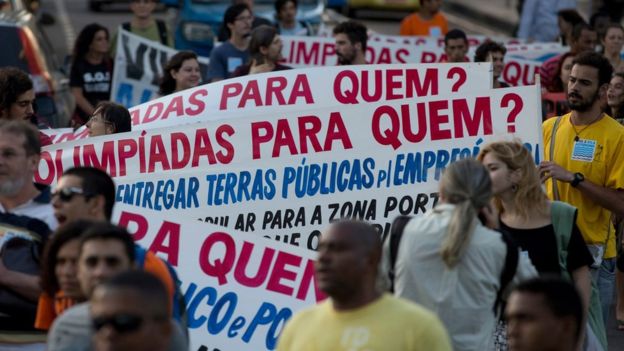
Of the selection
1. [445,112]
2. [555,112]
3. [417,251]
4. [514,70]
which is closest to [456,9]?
[514,70]

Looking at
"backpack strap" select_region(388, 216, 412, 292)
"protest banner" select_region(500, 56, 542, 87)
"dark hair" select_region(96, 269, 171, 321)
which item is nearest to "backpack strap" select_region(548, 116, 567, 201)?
"backpack strap" select_region(388, 216, 412, 292)

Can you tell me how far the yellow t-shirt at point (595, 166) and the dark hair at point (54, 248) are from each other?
3.46 metres

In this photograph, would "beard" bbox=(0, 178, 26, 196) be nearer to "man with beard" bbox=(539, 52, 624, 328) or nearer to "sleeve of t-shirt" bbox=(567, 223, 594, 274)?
"sleeve of t-shirt" bbox=(567, 223, 594, 274)

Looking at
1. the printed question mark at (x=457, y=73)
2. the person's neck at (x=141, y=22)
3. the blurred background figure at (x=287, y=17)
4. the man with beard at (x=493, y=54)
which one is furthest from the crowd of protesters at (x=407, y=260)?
the blurred background figure at (x=287, y=17)

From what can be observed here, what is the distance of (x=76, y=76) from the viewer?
45.0 ft

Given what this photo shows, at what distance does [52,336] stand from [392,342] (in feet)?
3.72

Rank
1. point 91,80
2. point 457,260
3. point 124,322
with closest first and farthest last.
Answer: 1. point 124,322
2. point 457,260
3. point 91,80

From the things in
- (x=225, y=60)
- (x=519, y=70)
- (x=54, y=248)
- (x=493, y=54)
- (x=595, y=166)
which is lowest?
(x=519, y=70)

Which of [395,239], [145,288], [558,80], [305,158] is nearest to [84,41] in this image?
[558,80]

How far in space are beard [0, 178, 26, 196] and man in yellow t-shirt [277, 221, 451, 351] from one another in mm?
1852

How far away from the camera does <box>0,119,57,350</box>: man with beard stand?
6.55 meters

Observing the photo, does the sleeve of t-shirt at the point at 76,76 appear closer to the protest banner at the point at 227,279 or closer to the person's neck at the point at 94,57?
the person's neck at the point at 94,57

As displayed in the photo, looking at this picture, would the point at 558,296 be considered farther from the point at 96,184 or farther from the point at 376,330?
the point at 96,184

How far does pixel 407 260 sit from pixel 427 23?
11.7 metres
